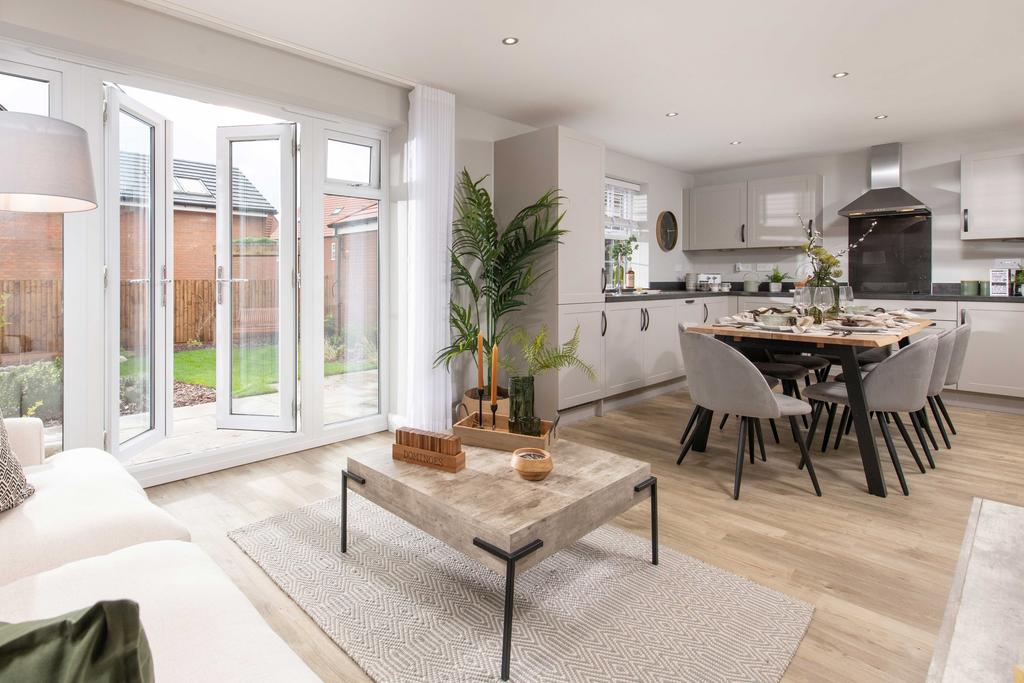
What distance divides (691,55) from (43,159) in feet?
10.3

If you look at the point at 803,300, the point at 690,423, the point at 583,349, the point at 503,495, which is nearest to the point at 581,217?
the point at 583,349

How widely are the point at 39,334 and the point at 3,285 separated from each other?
0.83 feet

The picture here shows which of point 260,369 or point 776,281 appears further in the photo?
point 776,281

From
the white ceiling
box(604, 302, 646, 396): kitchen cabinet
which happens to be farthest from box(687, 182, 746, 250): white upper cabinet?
box(604, 302, 646, 396): kitchen cabinet

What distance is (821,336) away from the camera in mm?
2924

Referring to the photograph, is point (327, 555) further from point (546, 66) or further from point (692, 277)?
point (692, 277)

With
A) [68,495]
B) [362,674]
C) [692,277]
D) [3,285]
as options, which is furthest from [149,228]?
[692,277]

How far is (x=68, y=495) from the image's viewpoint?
5.20 ft

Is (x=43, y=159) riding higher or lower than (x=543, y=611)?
higher

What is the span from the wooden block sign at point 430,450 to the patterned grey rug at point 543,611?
0.43m

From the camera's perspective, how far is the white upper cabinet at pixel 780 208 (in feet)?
19.2

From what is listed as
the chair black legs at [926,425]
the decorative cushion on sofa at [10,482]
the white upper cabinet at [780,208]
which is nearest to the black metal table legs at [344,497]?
the decorative cushion on sofa at [10,482]

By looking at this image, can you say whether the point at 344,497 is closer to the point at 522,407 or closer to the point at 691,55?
the point at 522,407

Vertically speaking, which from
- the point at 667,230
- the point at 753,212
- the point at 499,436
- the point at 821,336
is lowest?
the point at 499,436
